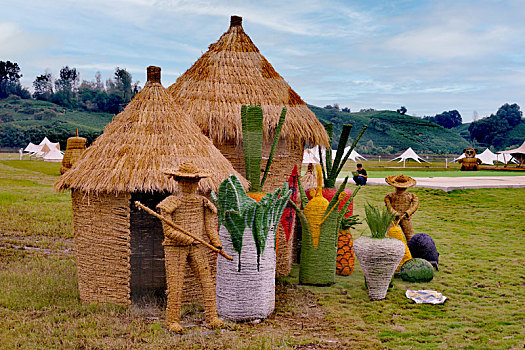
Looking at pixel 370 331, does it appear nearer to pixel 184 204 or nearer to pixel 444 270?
pixel 184 204

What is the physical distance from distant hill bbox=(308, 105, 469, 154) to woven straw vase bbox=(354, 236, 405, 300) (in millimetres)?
61683

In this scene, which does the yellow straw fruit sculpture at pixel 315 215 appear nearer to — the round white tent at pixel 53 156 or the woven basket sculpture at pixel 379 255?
the woven basket sculpture at pixel 379 255

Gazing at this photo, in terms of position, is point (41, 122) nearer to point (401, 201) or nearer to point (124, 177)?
point (401, 201)

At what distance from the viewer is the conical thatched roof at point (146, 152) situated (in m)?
5.71

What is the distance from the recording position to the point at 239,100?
24.5ft

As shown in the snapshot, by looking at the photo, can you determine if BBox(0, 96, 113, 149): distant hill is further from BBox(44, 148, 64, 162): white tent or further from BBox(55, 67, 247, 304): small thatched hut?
BBox(55, 67, 247, 304): small thatched hut

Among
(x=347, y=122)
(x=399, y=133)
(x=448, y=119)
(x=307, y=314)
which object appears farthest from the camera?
(x=448, y=119)

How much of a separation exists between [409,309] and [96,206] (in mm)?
4341

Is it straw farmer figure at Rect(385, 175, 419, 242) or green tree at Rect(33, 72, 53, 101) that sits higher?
green tree at Rect(33, 72, 53, 101)

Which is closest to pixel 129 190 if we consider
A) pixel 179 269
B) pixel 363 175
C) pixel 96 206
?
pixel 96 206

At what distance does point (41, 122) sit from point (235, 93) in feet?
203

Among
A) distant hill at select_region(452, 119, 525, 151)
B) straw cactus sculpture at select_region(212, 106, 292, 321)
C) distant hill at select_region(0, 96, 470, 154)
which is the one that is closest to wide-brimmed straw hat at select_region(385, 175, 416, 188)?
straw cactus sculpture at select_region(212, 106, 292, 321)

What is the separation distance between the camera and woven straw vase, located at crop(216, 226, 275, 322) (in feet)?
18.1

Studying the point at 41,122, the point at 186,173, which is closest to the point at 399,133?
the point at 41,122
